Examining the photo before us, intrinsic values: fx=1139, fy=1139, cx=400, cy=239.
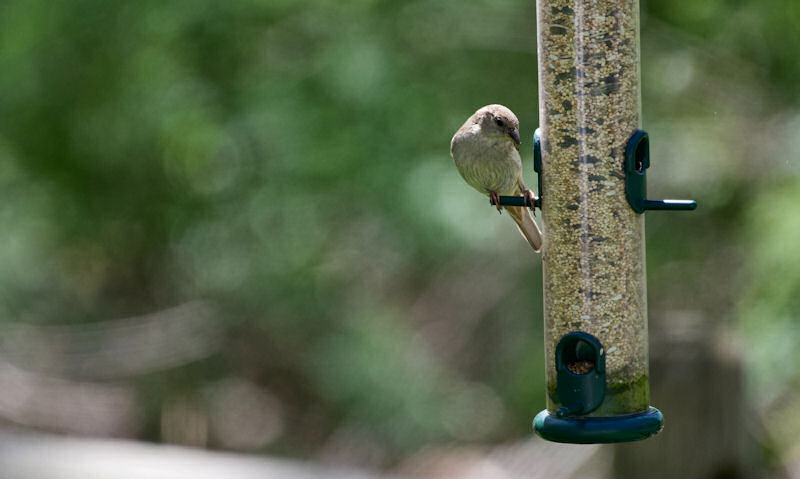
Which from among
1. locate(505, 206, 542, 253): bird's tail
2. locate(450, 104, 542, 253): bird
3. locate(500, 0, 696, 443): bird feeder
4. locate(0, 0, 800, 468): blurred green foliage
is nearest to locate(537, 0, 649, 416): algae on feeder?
locate(500, 0, 696, 443): bird feeder

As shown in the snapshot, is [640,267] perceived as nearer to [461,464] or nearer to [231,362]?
[461,464]

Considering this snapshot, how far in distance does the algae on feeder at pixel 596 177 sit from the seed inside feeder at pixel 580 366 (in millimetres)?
67

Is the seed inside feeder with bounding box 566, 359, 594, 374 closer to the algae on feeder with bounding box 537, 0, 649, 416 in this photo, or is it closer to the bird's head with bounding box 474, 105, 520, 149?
the algae on feeder with bounding box 537, 0, 649, 416

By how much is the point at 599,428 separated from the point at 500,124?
1.48 m

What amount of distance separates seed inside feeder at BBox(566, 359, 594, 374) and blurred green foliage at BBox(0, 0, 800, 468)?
2.93 meters

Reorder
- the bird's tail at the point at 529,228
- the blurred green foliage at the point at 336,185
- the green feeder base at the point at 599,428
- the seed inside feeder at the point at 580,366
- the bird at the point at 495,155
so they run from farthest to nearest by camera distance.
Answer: the blurred green foliage at the point at 336,185 → the bird at the point at 495,155 → the bird's tail at the point at 529,228 → the seed inside feeder at the point at 580,366 → the green feeder base at the point at 599,428

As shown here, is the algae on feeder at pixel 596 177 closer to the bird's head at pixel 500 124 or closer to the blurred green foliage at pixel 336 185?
the bird's head at pixel 500 124

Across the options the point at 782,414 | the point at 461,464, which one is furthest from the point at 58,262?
the point at 782,414

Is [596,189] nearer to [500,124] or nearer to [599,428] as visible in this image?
→ [599,428]

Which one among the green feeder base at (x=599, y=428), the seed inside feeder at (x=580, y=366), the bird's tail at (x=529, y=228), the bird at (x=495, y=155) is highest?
the bird at (x=495, y=155)

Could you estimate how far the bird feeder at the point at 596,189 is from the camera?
3.44m

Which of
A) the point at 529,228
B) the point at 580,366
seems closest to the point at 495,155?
the point at 529,228

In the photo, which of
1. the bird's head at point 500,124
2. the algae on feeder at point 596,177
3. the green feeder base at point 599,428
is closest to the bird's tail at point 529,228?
the bird's head at point 500,124

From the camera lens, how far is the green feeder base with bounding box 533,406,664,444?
3.19m
